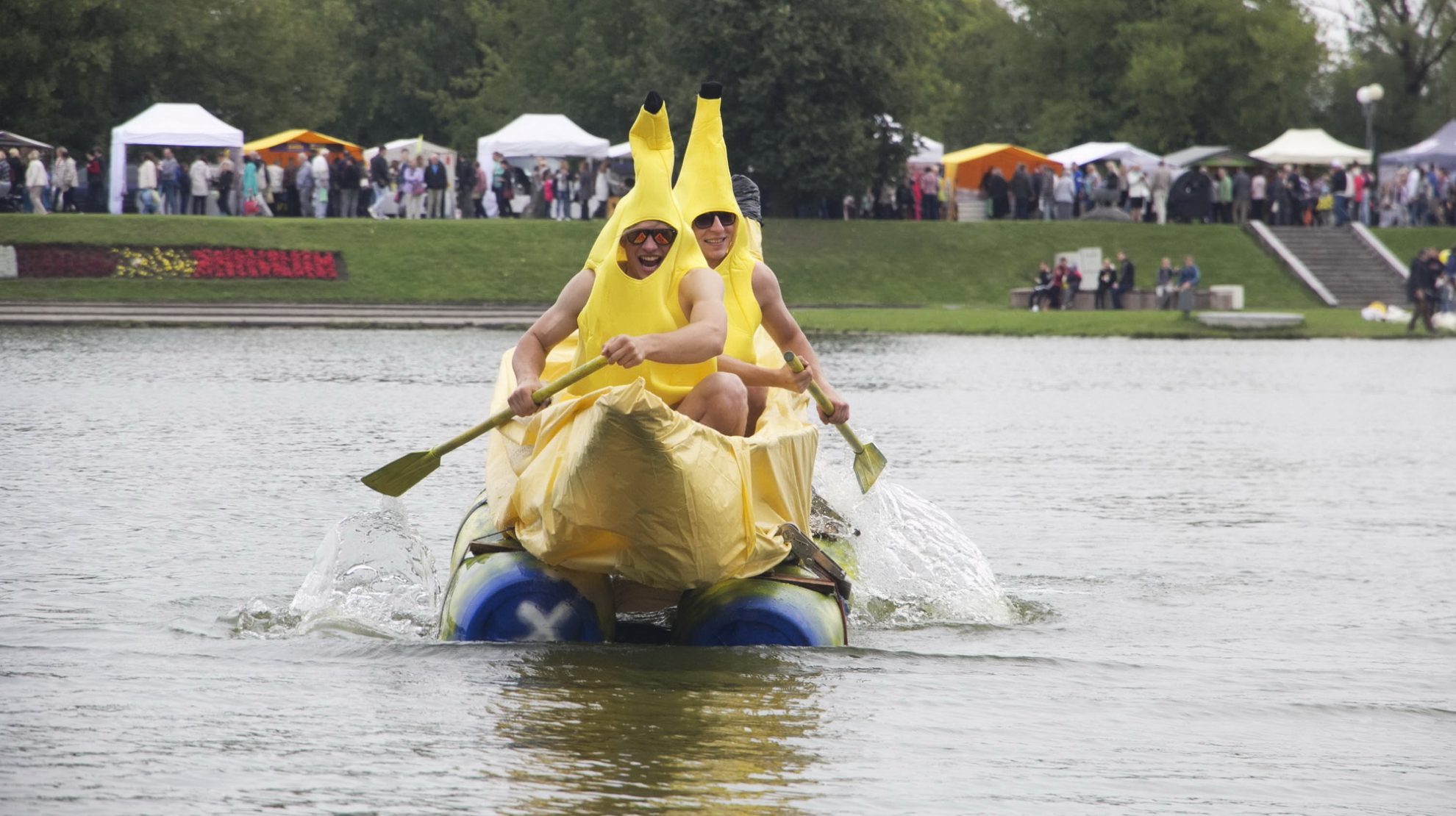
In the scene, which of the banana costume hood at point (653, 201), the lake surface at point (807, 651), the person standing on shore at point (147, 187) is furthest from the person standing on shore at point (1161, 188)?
the banana costume hood at point (653, 201)

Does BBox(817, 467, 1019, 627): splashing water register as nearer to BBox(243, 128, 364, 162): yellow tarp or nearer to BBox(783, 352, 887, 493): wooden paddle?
BBox(783, 352, 887, 493): wooden paddle

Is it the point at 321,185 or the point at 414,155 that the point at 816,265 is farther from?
the point at 321,185

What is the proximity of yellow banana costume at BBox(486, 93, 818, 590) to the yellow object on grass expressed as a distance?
10mm

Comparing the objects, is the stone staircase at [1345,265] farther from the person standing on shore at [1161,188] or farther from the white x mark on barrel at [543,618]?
the white x mark on barrel at [543,618]

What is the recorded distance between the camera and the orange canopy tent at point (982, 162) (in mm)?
53750

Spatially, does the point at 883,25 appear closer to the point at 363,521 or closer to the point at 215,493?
the point at 215,493

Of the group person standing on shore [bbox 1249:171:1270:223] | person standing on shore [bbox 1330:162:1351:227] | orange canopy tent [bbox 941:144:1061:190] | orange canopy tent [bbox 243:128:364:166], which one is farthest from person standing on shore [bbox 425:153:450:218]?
person standing on shore [bbox 1330:162:1351:227]

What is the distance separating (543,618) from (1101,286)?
36664mm

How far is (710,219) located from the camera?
10.9m

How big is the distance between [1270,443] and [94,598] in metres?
13.3

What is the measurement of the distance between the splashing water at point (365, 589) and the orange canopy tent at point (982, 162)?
141 ft

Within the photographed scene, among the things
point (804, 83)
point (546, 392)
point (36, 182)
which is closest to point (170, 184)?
point (36, 182)

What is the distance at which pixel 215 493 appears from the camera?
1546cm

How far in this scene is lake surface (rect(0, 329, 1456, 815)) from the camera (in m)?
7.55
